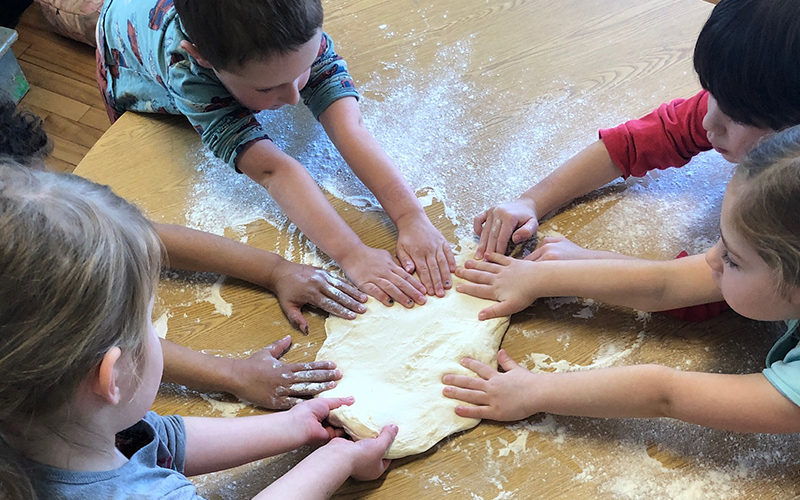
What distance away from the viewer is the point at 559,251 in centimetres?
104

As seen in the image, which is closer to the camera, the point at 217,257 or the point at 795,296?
the point at 795,296

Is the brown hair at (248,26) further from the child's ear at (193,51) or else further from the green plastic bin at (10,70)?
the green plastic bin at (10,70)

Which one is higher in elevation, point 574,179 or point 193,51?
point 193,51

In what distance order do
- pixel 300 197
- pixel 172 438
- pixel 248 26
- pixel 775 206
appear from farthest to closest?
1. pixel 300 197
2. pixel 248 26
3. pixel 172 438
4. pixel 775 206

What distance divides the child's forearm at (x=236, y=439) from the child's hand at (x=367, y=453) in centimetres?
7

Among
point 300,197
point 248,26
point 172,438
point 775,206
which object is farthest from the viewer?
point 300,197

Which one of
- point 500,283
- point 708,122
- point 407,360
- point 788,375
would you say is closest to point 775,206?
point 788,375

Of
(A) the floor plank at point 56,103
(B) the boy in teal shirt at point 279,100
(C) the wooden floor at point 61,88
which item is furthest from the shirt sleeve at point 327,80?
(A) the floor plank at point 56,103

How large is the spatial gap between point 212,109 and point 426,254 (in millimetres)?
488

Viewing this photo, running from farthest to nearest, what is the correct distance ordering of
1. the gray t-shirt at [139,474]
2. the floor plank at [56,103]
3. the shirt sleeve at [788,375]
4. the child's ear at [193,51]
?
the floor plank at [56,103] → the child's ear at [193,51] → the shirt sleeve at [788,375] → the gray t-shirt at [139,474]

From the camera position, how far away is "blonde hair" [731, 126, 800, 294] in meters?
0.65

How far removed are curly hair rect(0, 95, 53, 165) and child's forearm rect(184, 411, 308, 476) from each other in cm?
45

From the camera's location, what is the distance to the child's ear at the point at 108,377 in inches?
21.9

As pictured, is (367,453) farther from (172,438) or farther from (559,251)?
(559,251)
